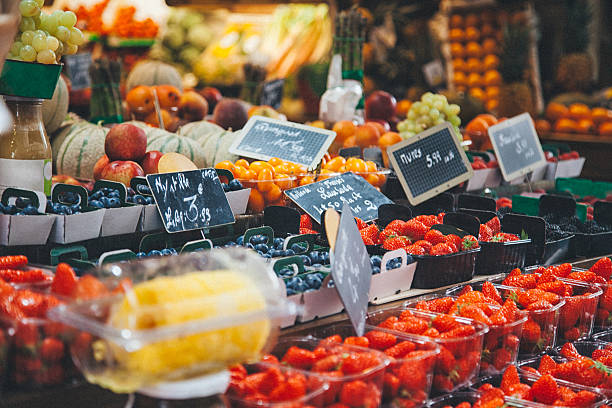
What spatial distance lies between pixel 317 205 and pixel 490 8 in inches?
205

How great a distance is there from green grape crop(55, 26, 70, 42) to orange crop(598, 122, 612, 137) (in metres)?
4.81

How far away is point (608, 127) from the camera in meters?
5.91

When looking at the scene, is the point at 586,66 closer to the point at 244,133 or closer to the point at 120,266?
the point at 244,133

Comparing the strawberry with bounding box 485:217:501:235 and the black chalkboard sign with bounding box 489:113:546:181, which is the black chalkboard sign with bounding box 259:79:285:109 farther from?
the strawberry with bounding box 485:217:501:235

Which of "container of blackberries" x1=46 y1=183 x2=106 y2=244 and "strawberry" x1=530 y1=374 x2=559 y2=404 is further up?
"container of blackberries" x1=46 y1=183 x2=106 y2=244

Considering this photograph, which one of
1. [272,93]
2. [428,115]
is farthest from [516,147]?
[272,93]

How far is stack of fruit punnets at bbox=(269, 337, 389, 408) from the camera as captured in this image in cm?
156

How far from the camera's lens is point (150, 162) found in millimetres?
2758

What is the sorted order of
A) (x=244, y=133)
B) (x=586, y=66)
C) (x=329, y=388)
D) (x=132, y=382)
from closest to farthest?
(x=132, y=382) → (x=329, y=388) → (x=244, y=133) → (x=586, y=66)

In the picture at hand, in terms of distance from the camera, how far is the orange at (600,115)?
6043mm

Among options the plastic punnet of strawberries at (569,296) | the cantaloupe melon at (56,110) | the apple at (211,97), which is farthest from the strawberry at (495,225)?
the apple at (211,97)

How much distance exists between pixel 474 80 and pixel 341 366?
234 inches

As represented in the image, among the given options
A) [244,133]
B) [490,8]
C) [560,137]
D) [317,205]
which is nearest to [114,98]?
[244,133]

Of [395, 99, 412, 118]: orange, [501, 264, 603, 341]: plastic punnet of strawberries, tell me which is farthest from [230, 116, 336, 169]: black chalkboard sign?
[395, 99, 412, 118]: orange
